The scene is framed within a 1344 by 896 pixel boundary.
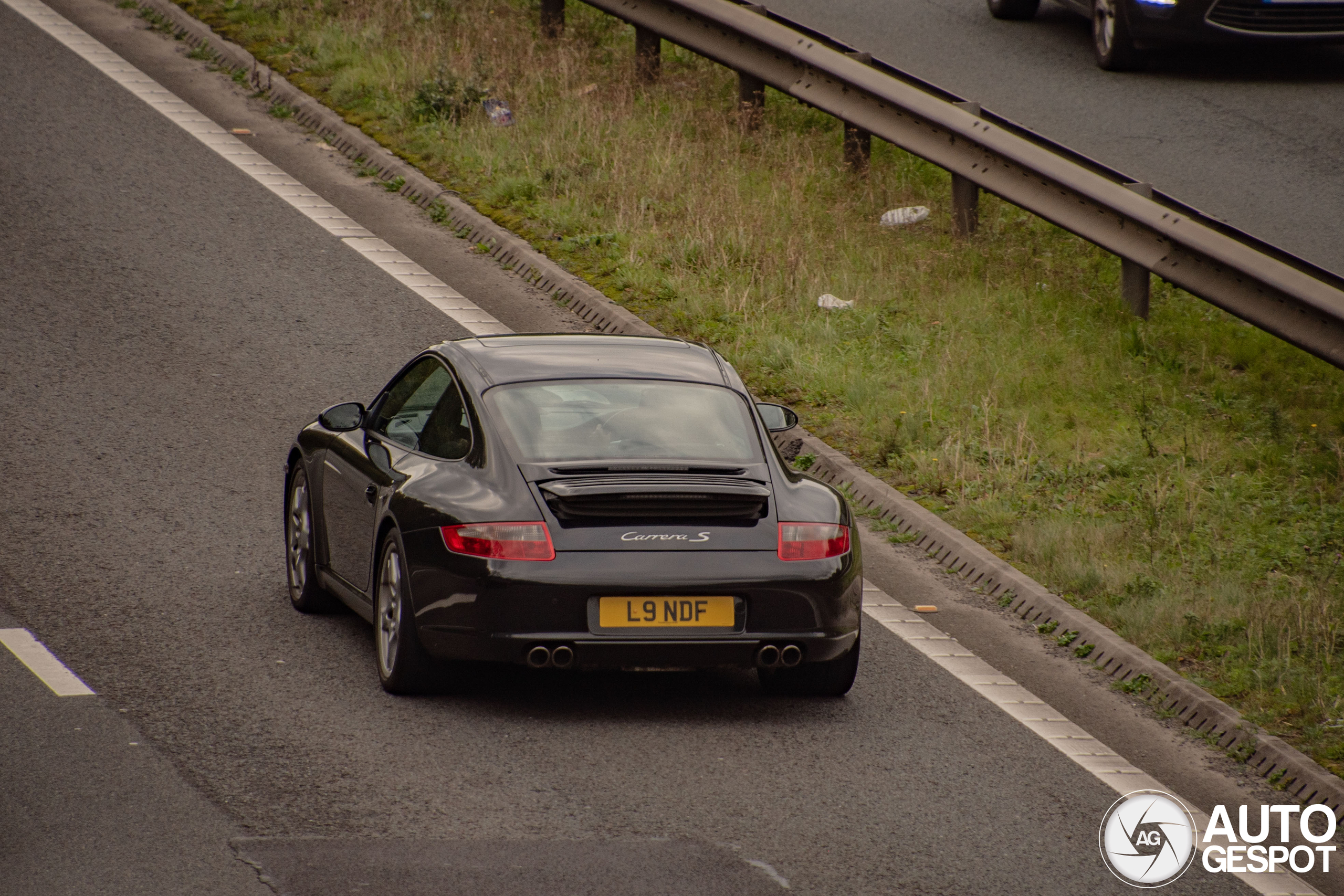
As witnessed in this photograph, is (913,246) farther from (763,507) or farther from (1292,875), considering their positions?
(1292,875)

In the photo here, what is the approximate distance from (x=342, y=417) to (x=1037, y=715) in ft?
10.3

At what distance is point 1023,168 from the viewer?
40.4 ft

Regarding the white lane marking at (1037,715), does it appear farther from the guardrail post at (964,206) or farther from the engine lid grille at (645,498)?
the guardrail post at (964,206)

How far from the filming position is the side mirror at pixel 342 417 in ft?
26.5

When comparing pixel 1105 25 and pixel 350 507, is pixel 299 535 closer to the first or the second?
pixel 350 507

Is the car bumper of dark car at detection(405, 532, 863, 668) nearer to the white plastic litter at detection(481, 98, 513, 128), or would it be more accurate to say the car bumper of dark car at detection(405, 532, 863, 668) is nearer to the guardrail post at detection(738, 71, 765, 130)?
the guardrail post at detection(738, 71, 765, 130)

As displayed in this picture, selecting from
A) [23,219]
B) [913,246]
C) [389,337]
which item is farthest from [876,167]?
[23,219]

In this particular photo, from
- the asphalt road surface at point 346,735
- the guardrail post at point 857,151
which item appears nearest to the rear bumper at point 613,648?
the asphalt road surface at point 346,735

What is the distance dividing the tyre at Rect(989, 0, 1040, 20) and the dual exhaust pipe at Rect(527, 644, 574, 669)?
13703 mm

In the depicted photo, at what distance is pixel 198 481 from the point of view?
9.77m

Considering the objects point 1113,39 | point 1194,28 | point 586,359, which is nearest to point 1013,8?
point 1113,39

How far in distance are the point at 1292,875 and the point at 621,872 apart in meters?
2.25

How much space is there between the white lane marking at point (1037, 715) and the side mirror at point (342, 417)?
96.1 inches

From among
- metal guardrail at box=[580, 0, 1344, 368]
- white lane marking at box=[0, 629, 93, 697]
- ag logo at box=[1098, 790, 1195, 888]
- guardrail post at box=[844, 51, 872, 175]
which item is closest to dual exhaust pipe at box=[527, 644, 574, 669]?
white lane marking at box=[0, 629, 93, 697]
